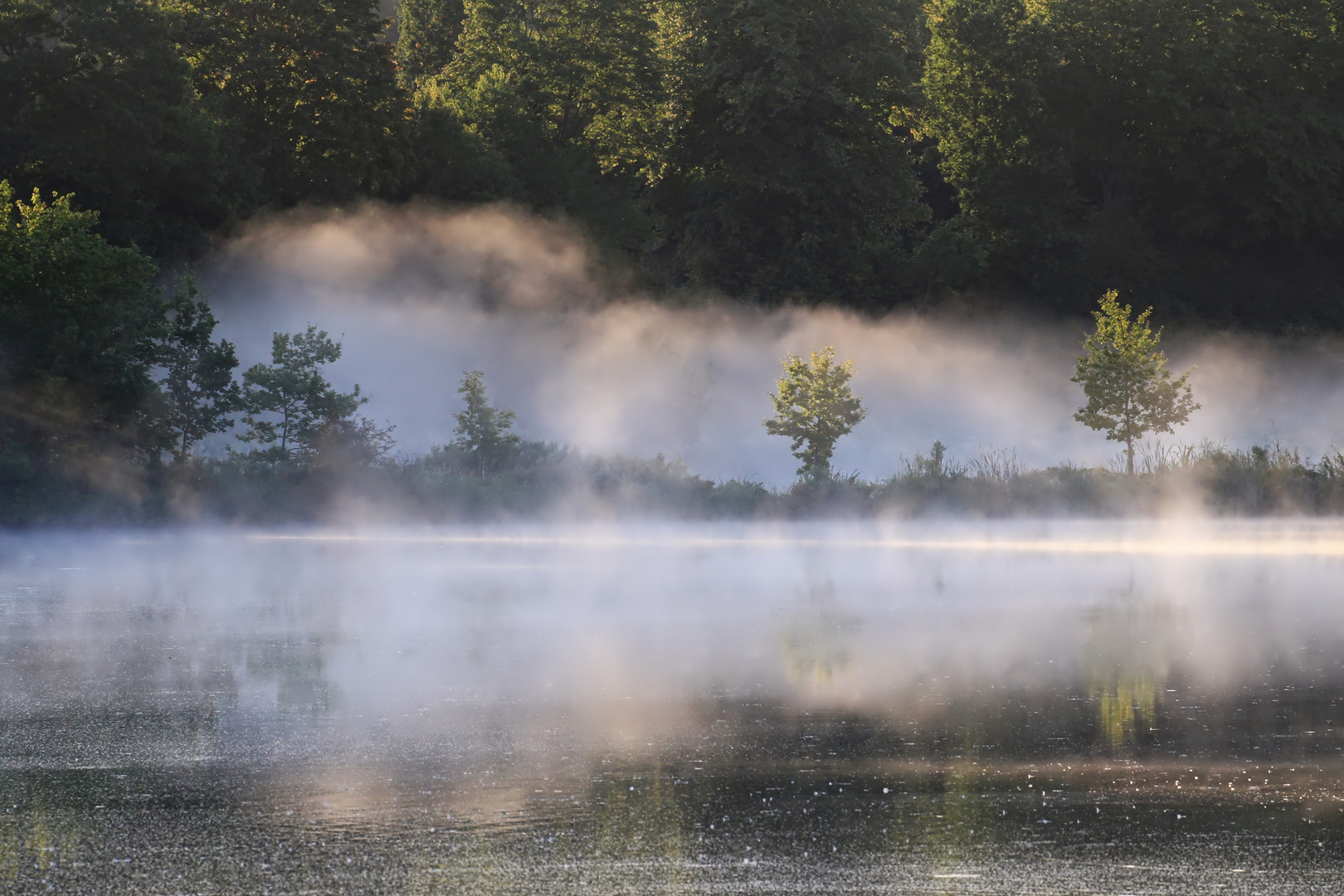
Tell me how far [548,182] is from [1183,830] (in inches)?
1682

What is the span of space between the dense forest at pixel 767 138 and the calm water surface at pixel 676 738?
51.8 ft

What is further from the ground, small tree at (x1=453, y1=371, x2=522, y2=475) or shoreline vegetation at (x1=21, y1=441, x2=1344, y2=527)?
small tree at (x1=453, y1=371, x2=522, y2=475)

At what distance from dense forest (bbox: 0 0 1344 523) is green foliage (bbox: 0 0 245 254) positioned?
7cm

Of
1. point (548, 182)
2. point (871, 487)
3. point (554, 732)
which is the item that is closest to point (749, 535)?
point (871, 487)

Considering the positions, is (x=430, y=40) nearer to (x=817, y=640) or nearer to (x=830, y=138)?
(x=830, y=138)

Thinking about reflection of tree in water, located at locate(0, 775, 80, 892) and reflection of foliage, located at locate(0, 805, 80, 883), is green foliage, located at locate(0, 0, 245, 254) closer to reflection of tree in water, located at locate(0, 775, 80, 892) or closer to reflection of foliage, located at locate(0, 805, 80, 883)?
reflection of tree in water, located at locate(0, 775, 80, 892)

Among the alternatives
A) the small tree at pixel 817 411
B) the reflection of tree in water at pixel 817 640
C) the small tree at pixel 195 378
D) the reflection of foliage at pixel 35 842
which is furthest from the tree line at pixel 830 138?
the reflection of foliage at pixel 35 842

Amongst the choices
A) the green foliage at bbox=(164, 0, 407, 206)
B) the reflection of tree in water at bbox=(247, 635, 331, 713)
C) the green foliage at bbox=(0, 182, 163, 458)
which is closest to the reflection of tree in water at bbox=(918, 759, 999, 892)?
the reflection of tree in water at bbox=(247, 635, 331, 713)

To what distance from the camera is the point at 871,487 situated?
26.0 meters

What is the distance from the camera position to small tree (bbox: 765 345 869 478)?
30047 millimetres

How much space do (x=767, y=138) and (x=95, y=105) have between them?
62.5 ft

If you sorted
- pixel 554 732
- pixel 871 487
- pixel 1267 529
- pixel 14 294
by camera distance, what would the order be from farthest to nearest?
pixel 871 487, pixel 14 294, pixel 1267 529, pixel 554 732

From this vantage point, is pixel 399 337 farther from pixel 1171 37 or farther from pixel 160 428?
pixel 1171 37

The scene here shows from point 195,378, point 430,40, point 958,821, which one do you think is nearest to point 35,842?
point 958,821
